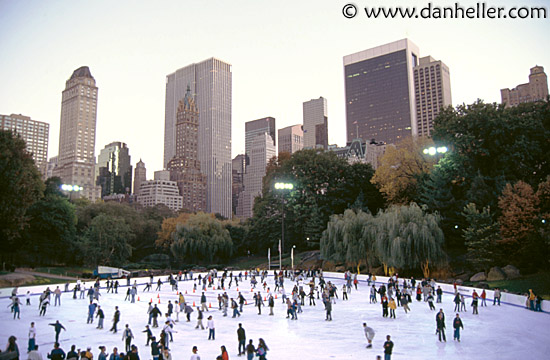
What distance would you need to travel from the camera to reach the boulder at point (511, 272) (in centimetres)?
3453

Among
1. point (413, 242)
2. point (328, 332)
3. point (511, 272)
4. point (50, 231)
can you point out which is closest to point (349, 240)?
point (413, 242)

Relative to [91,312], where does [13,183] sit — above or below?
above

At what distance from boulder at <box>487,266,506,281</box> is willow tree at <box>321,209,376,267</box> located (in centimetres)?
1215

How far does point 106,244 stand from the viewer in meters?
58.9

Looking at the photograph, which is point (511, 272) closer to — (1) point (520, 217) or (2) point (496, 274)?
(2) point (496, 274)

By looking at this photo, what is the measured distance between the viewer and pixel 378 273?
4638 centimetres

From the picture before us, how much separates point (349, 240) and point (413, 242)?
31.0 feet

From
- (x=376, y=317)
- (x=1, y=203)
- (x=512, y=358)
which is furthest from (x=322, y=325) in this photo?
(x=1, y=203)

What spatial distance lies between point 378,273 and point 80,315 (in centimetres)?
3191

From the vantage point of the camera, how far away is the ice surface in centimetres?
1518

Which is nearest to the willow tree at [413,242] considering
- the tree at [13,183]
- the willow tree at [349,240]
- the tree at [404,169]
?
the willow tree at [349,240]

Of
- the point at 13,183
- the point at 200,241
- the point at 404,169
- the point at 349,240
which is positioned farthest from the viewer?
the point at 200,241

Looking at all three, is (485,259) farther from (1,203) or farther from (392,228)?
(1,203)

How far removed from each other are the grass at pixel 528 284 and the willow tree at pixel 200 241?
140 ft
